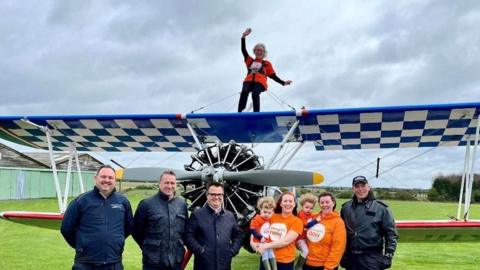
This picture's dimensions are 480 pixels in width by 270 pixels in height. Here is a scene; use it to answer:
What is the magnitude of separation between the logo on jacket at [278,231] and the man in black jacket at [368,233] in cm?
70

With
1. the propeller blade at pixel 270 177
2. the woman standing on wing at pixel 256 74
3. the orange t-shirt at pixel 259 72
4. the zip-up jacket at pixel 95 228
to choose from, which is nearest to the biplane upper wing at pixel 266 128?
the woman standing on wing at pixel 256 74

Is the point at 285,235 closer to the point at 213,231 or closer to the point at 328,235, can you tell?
the point at 328,235

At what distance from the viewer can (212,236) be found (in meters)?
4.43

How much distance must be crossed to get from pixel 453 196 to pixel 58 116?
16.9 m

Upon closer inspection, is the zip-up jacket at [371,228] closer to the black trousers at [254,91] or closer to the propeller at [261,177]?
the propeller at [261,177]

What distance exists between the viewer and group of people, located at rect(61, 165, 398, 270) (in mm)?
4215

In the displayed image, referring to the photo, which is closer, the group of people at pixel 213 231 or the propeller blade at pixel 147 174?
the group of people at pixel 213 231

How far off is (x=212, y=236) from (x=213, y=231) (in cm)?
5

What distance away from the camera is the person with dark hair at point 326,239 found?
4508 mm

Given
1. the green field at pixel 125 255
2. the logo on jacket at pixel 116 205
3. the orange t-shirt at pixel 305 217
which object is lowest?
the green field at pixel 125 255

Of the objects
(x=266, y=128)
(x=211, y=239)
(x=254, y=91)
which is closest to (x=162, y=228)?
(x=211, y=239)

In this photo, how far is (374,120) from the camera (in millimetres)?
7543

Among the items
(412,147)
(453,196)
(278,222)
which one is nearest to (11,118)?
(278,222)

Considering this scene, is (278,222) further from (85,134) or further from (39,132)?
(39,132)
